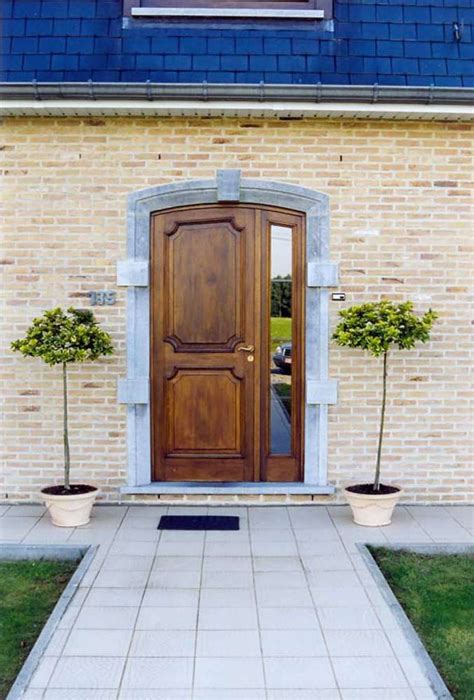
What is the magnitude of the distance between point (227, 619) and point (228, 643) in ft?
0.91

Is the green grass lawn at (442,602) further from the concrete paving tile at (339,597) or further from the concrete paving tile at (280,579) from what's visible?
the concrete paving tile at (280,579)

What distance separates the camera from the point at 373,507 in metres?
5.30

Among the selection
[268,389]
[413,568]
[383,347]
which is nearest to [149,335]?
[268,389]

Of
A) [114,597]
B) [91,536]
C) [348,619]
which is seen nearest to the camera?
[348,619]

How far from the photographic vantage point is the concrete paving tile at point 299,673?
10.2ft

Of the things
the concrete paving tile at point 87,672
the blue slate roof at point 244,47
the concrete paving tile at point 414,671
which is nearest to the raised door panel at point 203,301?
the blue slate roof at point 244,47

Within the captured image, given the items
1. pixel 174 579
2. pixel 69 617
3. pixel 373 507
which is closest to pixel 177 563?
pixel 174 579

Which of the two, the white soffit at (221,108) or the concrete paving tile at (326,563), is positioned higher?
the white soffit at (221,108)

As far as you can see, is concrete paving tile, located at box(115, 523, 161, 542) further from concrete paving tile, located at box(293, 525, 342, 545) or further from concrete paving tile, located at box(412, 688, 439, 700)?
concrete paving tile, located at box(412, 688, 439, 700)

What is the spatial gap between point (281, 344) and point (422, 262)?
57.0 inches

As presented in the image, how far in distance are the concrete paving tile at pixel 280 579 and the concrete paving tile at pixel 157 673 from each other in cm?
103

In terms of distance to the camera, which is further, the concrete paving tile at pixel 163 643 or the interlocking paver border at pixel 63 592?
the concrete paving tile at pixel 163 643

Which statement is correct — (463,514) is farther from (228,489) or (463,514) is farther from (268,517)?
(228,489)

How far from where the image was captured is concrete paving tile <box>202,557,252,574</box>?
4492 mm
